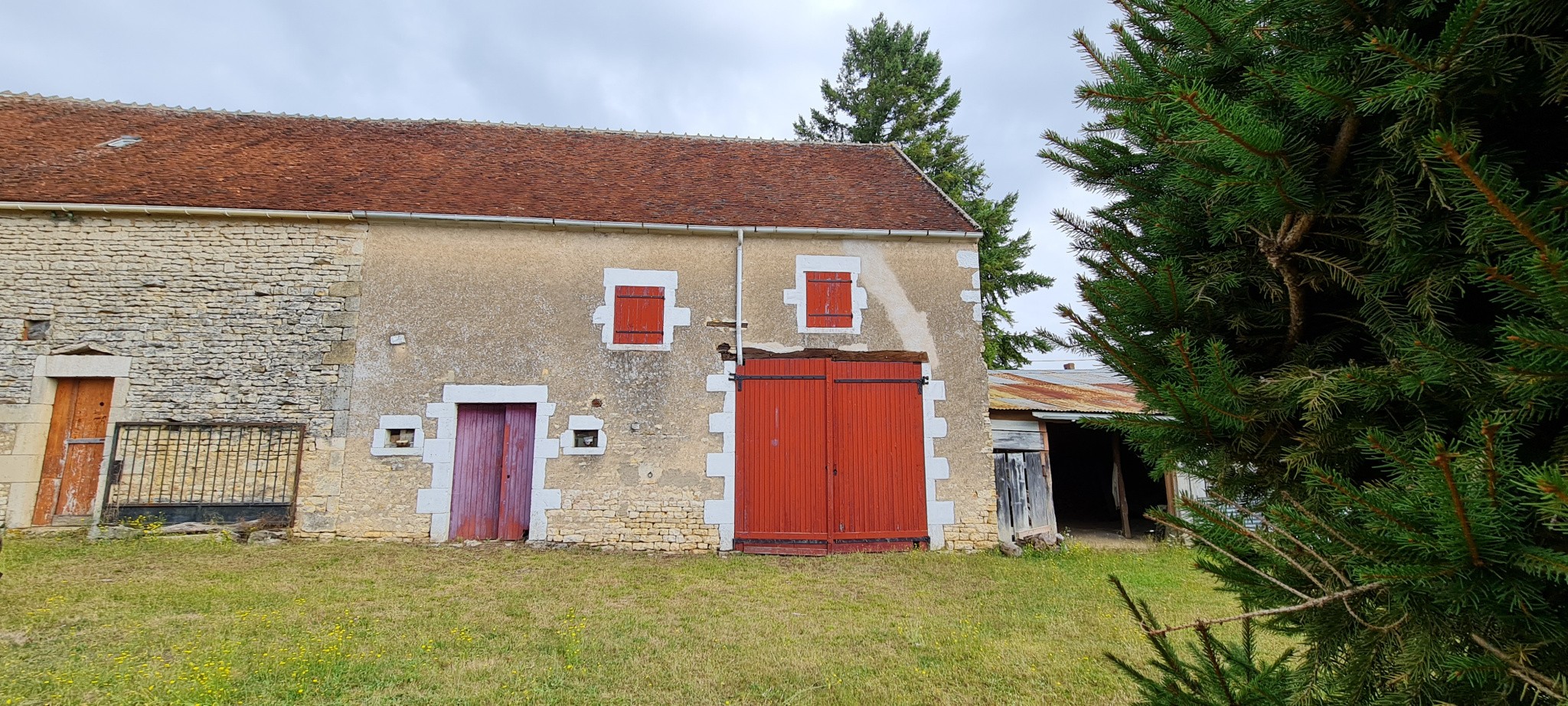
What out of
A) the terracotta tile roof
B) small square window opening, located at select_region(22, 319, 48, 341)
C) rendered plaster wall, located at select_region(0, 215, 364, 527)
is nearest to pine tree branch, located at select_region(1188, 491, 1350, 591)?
the terracotta tile roof

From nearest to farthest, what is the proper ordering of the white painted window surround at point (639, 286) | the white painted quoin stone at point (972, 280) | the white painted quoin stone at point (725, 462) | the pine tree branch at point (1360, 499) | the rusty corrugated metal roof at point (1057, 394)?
the pine tree branch at point (1360, 499) → the white painted quoin stone at point (725, 462) → the white painted window surround at point (639, 286) → the white painted quoin stone at point (972, 280) → the rusty corrugated metal roof at point (1057, 394)

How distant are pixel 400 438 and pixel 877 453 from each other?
5677mm

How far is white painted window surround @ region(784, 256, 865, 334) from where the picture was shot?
8.95 metres

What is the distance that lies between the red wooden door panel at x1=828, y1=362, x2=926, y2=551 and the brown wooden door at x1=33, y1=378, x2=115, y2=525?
8.48m

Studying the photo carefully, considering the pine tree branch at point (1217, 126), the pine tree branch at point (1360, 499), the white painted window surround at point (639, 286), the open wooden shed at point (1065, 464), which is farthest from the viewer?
the open wooden shed at point (1065, 464)

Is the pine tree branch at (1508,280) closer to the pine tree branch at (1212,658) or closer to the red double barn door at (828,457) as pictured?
the pine tree branch at (1212,658)

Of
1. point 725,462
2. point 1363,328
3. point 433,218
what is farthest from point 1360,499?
point 433,218

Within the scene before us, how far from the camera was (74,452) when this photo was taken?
8.05 m

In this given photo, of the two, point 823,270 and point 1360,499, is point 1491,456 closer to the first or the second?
point 1360,499

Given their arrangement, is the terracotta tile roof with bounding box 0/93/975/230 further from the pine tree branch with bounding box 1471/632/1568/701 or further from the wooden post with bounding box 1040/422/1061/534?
the pine tree branch with bounding box 1471/632/1568/701

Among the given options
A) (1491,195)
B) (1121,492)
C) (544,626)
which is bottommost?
(544,626)

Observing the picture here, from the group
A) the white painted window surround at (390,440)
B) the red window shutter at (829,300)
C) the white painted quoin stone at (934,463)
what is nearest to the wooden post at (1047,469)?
the white painted quoin stone at (934,463)

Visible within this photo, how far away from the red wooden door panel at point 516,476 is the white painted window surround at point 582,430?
19.1 inches

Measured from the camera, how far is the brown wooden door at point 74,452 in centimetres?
793
